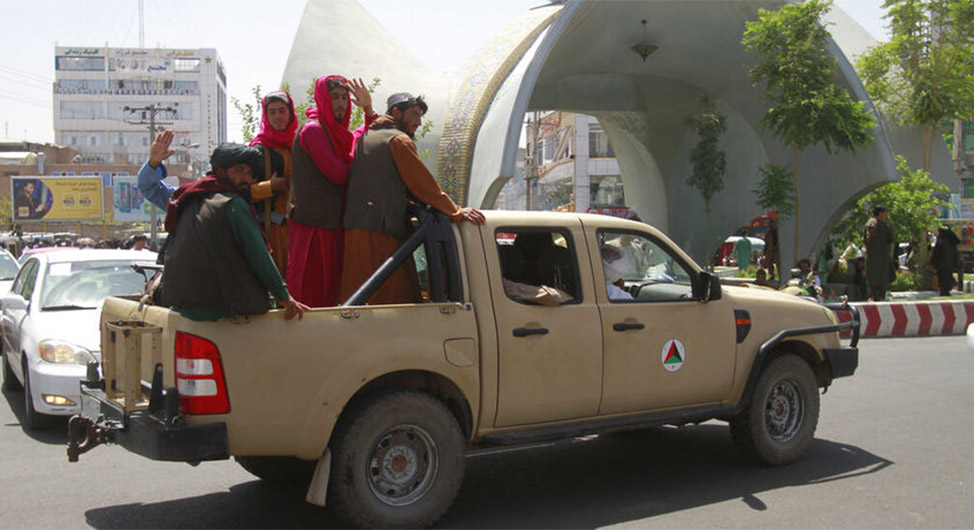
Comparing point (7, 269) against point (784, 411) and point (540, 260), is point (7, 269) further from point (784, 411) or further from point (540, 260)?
point (784, 411)

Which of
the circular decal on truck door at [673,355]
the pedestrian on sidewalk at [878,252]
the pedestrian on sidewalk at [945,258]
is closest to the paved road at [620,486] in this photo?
the circular decal on truck door at [673,355]

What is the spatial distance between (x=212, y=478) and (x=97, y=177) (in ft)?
182

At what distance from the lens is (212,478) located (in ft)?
19.1

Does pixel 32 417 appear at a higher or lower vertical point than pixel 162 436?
lower

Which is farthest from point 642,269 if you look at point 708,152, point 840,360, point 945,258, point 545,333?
point 708,152

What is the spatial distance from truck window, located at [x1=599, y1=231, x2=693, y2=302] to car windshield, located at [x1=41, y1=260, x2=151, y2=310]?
16.2 ft

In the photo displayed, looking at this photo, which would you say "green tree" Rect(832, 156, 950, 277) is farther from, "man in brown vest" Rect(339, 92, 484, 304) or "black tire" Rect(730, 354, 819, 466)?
"man in brown vest" Rect(339, 92, 484, 304)

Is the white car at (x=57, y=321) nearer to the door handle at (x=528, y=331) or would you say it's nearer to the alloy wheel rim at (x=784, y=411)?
the door handle at (x=528, y=331)

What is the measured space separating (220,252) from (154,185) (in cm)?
168

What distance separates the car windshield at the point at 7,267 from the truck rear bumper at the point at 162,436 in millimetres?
10861

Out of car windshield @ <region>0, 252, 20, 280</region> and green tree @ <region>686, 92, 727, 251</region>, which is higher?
green tree @ <region>686, 92, 727, 251</region>

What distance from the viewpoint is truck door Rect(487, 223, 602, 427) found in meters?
4.84

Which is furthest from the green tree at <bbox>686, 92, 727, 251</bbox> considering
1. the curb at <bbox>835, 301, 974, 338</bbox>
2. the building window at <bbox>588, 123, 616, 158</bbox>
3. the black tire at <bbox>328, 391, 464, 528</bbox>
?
the building window at <bbox>588, 123, 616, 158</bbox>

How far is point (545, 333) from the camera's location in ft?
16.2
